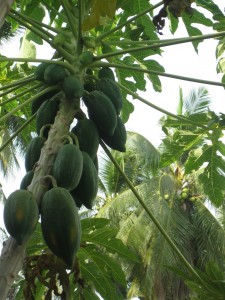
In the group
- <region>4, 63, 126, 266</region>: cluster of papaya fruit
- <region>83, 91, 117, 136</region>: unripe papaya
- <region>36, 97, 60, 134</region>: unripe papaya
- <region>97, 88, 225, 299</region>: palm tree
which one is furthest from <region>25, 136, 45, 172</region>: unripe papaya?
<region>97, 88, 225, 299</region>: palm tree

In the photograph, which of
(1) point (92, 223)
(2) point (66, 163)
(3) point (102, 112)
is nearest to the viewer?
(2) point (66, 163)

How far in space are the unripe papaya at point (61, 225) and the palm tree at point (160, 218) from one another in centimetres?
923

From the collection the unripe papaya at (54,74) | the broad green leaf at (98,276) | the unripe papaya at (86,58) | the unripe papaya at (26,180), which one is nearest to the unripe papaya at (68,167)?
the unripe papaya at (26,180)

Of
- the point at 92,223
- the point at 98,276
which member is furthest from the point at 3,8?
the point at 98,276

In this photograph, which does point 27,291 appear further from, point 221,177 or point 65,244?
point 221,177

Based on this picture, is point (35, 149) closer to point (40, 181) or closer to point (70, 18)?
point (40, 181)

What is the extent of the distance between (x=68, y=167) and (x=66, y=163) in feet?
0.05

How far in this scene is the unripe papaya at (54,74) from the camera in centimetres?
199

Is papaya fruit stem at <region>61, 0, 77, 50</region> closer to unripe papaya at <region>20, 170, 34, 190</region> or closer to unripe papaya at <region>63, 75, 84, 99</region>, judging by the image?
unripe papaya at <region>63, 75, 84, 99</region>

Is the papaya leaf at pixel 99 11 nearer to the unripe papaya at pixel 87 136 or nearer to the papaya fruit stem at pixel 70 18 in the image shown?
the papaya fruit stem at pixel 70 18

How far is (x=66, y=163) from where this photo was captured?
64.1 inches

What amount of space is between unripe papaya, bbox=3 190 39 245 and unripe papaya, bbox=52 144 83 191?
0.16m

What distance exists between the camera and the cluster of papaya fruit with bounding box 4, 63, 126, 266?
4.80ft

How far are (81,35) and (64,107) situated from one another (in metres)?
→ 0.40
